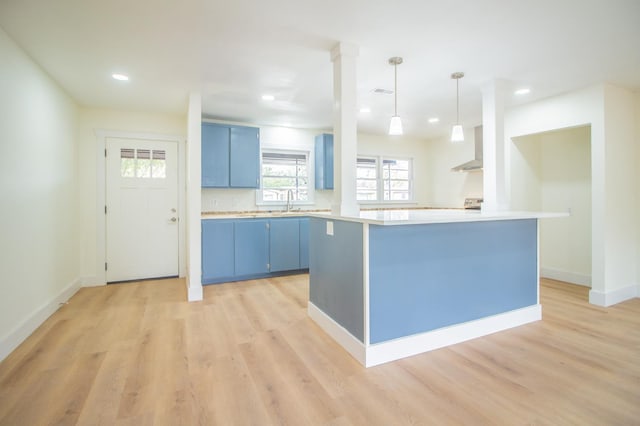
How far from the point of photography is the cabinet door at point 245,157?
15.5 feet

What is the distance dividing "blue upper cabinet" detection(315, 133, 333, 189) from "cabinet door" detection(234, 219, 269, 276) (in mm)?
1329

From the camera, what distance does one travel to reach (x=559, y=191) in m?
4.51

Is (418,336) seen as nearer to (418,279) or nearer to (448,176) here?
(418,279)

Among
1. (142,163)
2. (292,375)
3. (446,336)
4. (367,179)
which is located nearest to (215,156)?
(142,163)

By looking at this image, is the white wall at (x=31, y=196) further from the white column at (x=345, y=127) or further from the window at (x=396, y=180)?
the window at (x=396, y=180)

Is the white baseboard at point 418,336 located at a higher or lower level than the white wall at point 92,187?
lower

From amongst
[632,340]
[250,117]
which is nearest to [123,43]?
[250,117]

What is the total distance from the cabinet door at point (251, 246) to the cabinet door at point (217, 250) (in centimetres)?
10

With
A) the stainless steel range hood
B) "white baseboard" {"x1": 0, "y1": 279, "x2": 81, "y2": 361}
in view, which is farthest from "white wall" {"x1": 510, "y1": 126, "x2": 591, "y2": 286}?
"white baseboard" {"x1": 0, "y1": 279, "x2": 81, "y2": 361}

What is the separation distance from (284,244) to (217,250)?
99 cm

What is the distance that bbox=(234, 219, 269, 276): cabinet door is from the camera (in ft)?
14.6

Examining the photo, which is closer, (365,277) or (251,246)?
(365,277)

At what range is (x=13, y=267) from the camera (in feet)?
8.18

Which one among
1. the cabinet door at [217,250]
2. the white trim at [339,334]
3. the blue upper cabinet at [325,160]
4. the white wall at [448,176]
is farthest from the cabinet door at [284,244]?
the white wall at [448,176]
